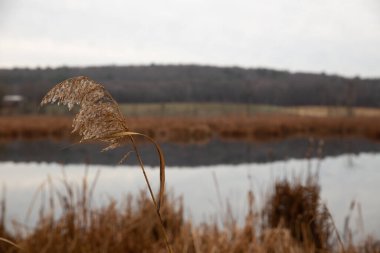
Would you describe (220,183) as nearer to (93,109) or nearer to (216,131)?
(93,109)

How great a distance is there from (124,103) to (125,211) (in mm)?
72135

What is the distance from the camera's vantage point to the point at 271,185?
222 inches

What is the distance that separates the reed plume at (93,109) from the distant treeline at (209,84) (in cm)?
7544

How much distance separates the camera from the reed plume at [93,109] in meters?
0.72

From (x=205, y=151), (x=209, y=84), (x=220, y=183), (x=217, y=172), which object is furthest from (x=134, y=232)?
(x=209, y=84)

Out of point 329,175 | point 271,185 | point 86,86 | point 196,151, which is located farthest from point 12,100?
point 86,86

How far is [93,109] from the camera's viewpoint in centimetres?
77

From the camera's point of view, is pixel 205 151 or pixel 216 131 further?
pixel 216 131

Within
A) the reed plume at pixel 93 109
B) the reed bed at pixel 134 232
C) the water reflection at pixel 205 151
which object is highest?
the reed plume at pixel 93 109

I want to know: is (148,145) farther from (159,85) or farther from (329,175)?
(159,85)

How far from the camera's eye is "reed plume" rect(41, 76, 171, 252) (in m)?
0.72

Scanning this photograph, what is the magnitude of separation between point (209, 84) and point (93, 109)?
8396 cm

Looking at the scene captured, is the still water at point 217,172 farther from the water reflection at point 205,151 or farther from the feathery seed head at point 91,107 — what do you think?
the feathery seed head at point 91,107

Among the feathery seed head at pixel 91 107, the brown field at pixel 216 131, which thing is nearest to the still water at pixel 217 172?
the brown field at pixel 216 131
